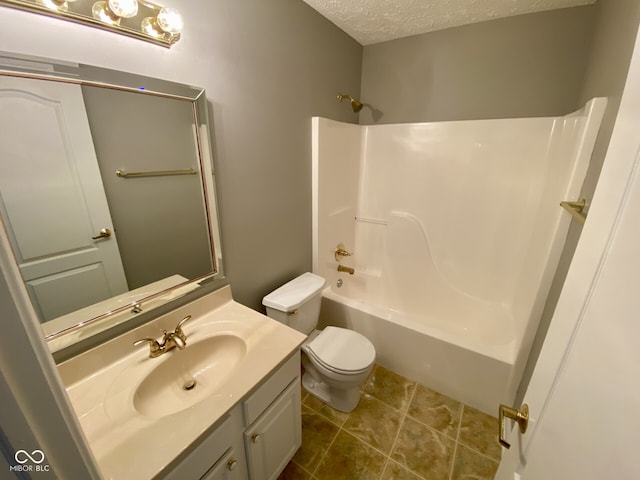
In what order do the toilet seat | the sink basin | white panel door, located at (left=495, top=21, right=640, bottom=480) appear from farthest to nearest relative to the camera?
the toilet seat
the sink basin
white panel door, located at (left=495, top=21, right=640, bottom=480)

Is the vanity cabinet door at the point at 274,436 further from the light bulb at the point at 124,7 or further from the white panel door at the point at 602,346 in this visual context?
the light bulb at the point at 124,7

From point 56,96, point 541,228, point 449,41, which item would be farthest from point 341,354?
point 449,41

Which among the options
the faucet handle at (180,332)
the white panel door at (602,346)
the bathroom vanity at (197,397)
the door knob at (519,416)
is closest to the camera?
the white panel door at (602,346)

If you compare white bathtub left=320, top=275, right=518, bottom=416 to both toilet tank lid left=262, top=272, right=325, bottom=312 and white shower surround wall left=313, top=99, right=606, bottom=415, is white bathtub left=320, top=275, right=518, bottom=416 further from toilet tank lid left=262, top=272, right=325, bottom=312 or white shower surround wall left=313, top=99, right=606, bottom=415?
toilet tank lid left=262, top=272, right=325, bottom=312

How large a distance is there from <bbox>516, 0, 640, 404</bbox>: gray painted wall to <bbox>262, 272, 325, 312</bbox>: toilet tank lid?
1254 millimetres

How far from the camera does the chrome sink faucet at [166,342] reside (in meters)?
1.03

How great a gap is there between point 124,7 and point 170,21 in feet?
0.43

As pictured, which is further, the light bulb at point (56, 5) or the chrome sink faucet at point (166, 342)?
the chrome sink faucet at point (166, 342)

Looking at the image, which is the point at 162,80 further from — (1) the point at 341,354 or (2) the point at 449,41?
(2) the point at 449,41

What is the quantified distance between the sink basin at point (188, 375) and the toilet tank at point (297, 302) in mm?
403

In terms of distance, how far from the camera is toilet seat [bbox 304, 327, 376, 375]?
1510 mm

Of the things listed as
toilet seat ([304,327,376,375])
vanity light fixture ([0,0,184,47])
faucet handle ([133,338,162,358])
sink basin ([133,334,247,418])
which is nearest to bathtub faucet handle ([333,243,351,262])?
toilet seat ([304,327,376,375])

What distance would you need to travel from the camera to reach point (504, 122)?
1.80 meters


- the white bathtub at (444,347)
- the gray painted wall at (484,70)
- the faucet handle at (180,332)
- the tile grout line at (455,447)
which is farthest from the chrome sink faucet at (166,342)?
the gray painted wall at (484,70)
